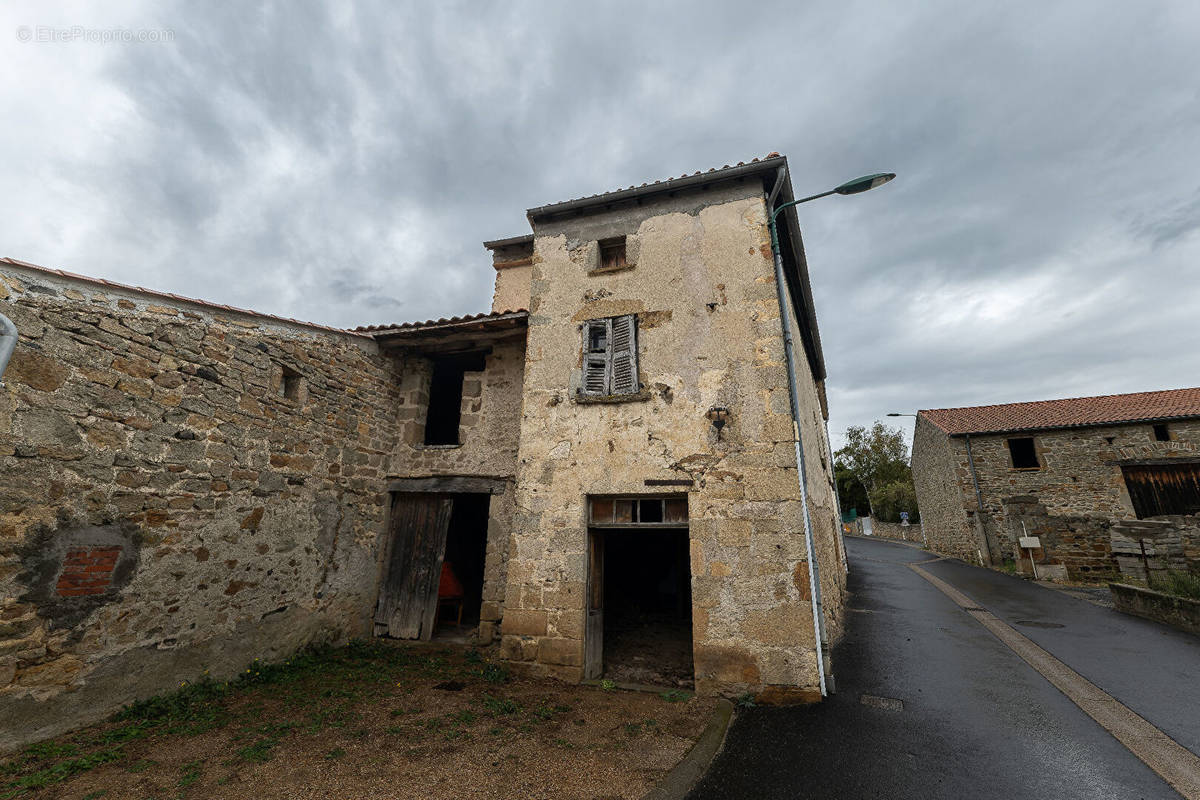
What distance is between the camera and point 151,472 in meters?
4.53

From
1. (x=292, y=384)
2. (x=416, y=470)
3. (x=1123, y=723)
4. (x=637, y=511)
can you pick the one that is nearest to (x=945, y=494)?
(x=1123, y=723)

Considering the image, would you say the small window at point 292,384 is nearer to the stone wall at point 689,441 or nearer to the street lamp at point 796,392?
the stone wall at point 689,441

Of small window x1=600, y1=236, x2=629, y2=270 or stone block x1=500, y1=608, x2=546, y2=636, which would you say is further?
small window x1=600, y1=236, x2=629, y2=270

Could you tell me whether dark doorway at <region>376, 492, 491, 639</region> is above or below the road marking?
above

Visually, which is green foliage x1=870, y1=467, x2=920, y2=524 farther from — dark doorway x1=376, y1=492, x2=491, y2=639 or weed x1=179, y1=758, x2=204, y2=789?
weed x1=179, y1=758, x2=204, y2=789

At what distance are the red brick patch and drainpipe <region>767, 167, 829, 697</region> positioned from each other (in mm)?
6852

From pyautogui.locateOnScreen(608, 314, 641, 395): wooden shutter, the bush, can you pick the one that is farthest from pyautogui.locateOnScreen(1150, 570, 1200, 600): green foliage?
the bush

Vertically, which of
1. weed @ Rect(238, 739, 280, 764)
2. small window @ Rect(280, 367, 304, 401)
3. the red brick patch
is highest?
small window @ Rect(280, 367, 304, 401)

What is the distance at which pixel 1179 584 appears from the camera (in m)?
8.67

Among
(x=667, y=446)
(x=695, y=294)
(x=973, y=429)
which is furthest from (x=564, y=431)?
(x=973, y=429)

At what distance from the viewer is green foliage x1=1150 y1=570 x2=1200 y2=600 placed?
8.26 metres

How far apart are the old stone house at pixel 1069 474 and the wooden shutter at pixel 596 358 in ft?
51.1

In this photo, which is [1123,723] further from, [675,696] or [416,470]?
[416,470]

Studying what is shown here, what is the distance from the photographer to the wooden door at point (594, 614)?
5.58 m
